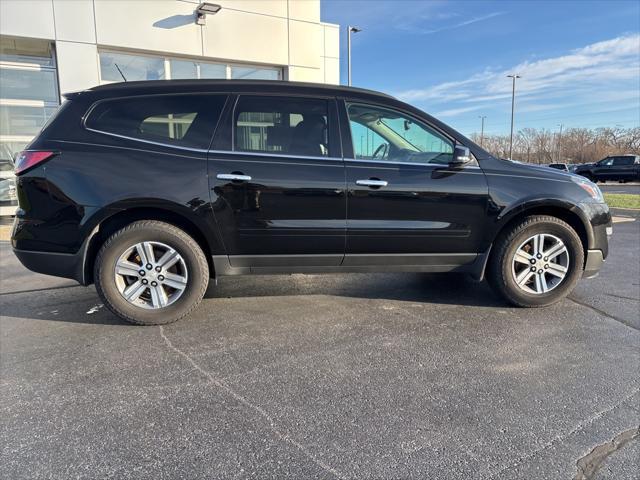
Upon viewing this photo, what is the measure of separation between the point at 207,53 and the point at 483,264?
9107mm

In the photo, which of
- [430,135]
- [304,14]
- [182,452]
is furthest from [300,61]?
[182,452]

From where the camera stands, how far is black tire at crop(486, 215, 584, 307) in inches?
152

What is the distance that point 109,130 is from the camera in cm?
342

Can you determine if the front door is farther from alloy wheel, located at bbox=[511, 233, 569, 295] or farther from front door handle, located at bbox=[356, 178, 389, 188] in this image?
alloy wheel, located at bbox=[511, 233, 569, 295]

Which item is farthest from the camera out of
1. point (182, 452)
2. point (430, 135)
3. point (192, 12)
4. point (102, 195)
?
point (192, 12)

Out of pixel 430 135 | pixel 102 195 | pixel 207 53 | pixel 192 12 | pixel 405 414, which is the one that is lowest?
pixel 405 414

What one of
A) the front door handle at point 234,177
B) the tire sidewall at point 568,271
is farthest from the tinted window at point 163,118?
the tire sidewall at point 568,271

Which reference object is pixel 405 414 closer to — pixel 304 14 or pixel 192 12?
pixel 192 12

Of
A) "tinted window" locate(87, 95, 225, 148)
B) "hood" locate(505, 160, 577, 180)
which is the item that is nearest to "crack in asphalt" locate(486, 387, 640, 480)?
"hood" locate(505, 160, 577, 180)

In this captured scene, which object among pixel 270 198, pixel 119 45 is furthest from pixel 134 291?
pixel 119 45

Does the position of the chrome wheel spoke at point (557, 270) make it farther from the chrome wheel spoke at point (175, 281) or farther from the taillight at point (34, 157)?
the taillight at point (34, 157)

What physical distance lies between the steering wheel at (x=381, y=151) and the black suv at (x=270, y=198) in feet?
0.06

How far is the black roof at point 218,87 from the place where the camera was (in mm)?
3525

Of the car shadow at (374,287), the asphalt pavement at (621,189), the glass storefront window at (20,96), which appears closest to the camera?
the car shadow at (374,287)
